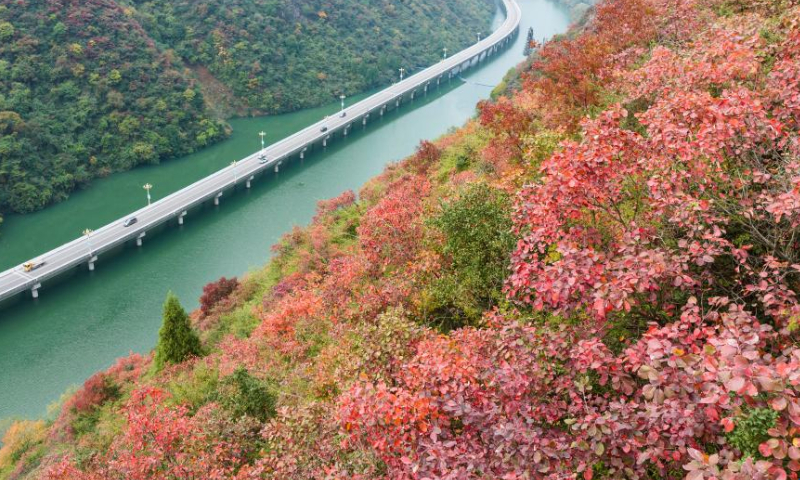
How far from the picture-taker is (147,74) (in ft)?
165

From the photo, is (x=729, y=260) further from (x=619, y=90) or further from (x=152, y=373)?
(x=152, y=373)

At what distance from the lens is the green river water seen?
90.7 ft

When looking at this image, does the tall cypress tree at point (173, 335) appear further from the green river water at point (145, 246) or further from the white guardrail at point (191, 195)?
the white guardrail at point (191, 195)

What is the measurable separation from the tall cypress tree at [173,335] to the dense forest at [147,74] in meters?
25.2

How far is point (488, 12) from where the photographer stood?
4444 inches

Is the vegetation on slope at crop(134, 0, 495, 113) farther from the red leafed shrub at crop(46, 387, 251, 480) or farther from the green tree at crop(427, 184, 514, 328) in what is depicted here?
the red leafed shrub at crop(46, 387, 251, 480)

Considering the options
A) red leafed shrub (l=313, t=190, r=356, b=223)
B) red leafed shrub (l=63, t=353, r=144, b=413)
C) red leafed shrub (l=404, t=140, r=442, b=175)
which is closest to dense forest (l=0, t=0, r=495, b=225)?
red leafed shrub (l=313, t=190, r=356, b=223)

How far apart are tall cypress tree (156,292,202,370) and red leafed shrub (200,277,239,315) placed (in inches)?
251

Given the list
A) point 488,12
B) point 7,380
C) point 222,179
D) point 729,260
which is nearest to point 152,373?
point 7,380

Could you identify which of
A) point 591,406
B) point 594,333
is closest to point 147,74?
point 594,333

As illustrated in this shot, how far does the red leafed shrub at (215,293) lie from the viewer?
28234 mm

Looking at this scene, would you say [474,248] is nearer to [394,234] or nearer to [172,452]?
[394,234]

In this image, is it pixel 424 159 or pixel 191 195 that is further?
pixel 191 195

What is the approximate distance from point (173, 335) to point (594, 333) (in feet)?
59.8
